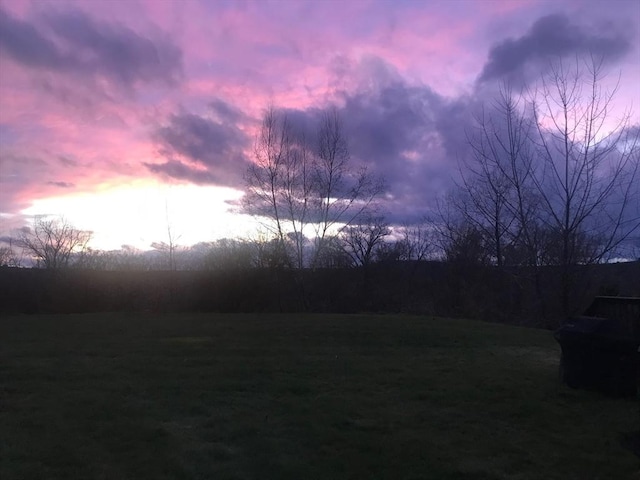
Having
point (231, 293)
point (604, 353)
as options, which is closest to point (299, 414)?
point (604, 353)

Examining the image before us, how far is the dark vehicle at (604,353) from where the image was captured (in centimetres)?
914

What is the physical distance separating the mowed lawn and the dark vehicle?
0.92 ft

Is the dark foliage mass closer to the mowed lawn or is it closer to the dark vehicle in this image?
the mowed lawn

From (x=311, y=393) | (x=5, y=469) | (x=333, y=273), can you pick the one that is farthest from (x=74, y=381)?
(x=333, y=273)

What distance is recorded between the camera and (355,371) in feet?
39.3

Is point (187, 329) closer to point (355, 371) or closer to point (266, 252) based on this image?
point (355, 371)

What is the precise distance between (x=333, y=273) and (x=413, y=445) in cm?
2796

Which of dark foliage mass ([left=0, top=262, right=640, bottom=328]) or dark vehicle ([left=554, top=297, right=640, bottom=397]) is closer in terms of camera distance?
dark vehicle ([left=554, top=297, right=640, bottom=397])

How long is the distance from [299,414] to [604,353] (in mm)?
4741

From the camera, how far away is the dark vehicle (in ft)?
30.0

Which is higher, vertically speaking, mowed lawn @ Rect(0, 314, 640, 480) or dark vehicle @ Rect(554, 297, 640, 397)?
dark vehicle @ Rect(554, 297, 640, 397)

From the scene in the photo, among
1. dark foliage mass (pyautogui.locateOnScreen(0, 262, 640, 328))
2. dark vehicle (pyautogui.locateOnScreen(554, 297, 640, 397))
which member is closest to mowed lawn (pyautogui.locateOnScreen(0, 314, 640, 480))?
dark vehicle (pyautogui.locateOnScreen(554, 297, 640, 397))

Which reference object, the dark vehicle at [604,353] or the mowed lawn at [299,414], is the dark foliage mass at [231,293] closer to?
the mowed lawn at [299,414]

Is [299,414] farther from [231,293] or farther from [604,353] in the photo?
[231,293]
